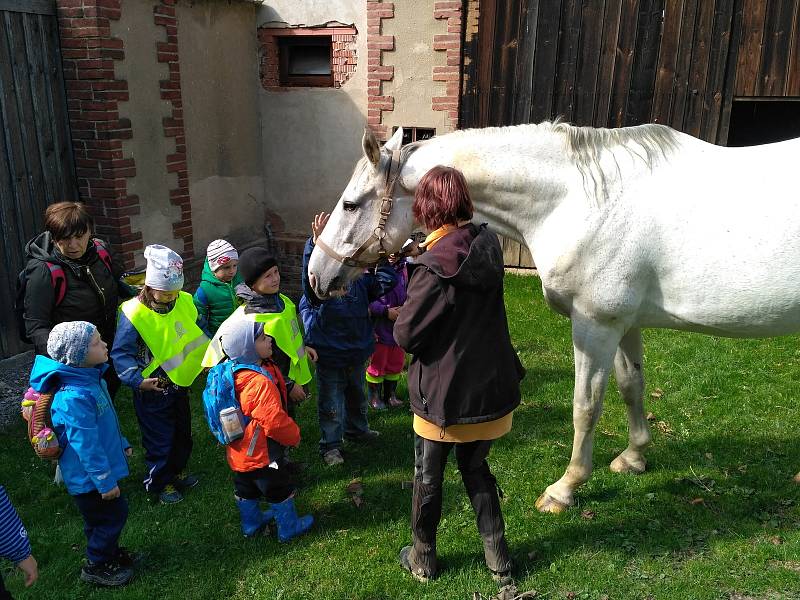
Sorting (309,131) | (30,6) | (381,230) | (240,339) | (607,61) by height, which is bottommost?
(240,339)

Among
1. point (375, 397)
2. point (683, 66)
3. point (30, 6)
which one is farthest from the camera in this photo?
point (683, 66)

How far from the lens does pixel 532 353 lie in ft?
20.4

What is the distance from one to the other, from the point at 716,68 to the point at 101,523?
7.68 m

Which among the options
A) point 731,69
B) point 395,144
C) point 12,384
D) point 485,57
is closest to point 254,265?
point 395,144

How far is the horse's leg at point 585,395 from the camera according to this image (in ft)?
11.4

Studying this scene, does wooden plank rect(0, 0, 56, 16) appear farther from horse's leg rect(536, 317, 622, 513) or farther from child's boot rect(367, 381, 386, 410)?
horse's leg rect(536, 317, 622, 513)

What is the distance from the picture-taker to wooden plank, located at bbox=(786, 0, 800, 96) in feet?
23.4

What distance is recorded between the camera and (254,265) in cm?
357

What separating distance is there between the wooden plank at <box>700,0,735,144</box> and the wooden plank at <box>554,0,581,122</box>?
4.93 ft

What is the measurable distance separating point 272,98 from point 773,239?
7154 mm

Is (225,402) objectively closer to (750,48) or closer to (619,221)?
(619,221)

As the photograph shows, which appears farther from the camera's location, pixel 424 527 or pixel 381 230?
pixel 381 230

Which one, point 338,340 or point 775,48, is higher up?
point 775,48

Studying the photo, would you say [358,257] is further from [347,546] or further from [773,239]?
[773,239]
